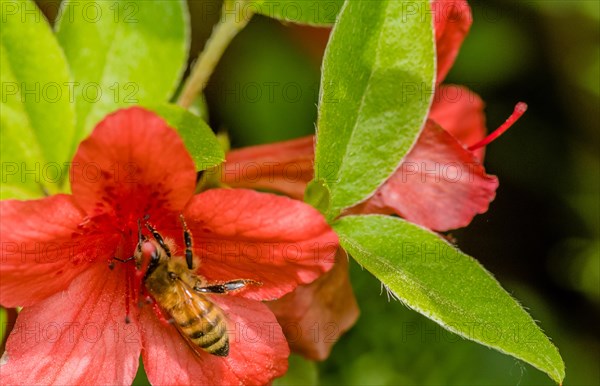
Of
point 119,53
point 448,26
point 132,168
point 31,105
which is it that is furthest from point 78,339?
point 448,26

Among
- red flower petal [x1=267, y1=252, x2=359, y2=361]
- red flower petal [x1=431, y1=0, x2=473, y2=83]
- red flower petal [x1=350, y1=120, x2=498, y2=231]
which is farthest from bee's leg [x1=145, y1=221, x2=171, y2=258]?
red flower petal [x1=431, y1=0, x2=473, y2=83]

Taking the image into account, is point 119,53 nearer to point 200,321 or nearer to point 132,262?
point 132,262

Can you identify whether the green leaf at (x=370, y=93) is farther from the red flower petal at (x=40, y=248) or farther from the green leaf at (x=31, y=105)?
the green leaf at (x=31, y=105)

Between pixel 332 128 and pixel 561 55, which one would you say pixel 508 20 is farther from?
pixel 332 128

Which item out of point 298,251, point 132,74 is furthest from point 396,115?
point 132,74

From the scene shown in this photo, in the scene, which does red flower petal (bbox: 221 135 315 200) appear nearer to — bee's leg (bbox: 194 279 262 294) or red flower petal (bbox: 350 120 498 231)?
red flower petal (bbox: 350 120 498 231)

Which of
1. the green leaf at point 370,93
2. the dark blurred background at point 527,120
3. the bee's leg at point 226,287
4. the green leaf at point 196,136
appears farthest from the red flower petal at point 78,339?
the dark blurred background at point 527,120
